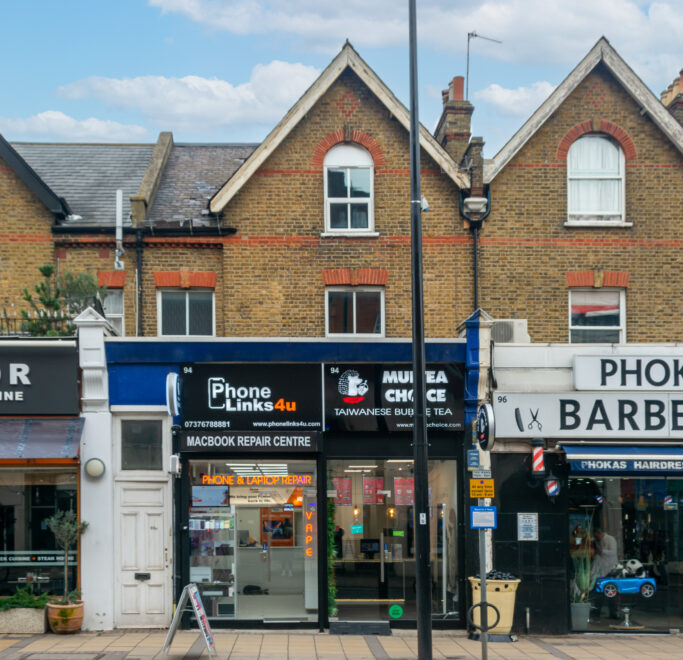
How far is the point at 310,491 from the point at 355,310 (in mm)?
4139

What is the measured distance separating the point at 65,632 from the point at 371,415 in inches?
242

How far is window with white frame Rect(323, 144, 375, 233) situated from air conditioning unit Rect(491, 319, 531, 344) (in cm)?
340

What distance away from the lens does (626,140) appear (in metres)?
18.5

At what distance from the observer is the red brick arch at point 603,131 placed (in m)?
18.4

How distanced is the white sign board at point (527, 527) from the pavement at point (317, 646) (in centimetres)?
166

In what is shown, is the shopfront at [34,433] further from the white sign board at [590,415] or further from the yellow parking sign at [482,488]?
the white sign board at [590,415]

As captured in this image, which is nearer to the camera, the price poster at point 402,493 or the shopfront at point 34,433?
the shopfront at point 34,433

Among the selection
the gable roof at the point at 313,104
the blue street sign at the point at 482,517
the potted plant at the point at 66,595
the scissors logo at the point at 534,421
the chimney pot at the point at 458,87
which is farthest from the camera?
the chimney pot at the point at 458,87

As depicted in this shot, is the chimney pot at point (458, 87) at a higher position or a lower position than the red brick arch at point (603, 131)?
higher

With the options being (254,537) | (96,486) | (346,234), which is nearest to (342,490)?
(254,537)

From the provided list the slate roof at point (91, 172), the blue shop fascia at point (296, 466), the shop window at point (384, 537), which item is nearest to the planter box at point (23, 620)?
the blue shop fascia at point (296, 466)

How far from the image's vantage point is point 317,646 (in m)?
14.1

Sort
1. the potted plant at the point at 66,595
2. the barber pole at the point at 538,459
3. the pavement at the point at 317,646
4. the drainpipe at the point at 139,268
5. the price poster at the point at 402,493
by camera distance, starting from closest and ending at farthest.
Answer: the pavement at the point at 317,646
the potted plant at the point at 66,595
the barber pole at the point at 538,459
the price poster at the point at 402,493
the drainpipe at the point at 139,268

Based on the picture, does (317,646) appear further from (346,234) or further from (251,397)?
(346,234)
